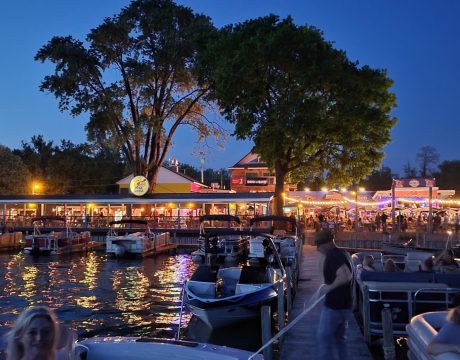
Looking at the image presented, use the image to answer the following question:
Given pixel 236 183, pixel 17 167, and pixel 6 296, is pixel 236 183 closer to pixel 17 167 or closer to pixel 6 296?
pixel 17 167

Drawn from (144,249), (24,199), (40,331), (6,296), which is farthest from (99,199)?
(40,331)

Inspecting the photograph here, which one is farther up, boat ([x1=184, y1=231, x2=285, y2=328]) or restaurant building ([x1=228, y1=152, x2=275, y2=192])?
restaurant building ([x1=228, y1=152, x2=275, y2=192])

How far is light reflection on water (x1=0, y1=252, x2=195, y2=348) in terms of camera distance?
50.8ft

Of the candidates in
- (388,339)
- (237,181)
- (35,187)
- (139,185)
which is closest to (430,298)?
(388,339)

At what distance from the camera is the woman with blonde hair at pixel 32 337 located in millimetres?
4062

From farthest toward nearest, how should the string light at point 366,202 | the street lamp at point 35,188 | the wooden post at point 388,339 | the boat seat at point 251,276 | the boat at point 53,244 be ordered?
the street lamp at point 35,188 < the string light at point 366,202 < the boat at point 53,244 < the boat seat at point 251,276 < the wooden post at point 388,339

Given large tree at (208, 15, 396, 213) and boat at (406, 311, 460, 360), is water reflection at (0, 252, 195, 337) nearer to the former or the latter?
boat at (406, 311, 460, 360)

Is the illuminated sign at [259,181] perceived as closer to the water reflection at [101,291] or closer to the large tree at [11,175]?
the large tree at [11,175]

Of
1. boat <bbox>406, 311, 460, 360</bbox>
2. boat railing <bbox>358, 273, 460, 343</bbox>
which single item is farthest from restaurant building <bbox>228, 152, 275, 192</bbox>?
boat <bbox>406, 311, 460, 360</bbox>

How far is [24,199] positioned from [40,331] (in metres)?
50.9

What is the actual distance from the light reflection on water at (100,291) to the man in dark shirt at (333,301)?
24.6 feet

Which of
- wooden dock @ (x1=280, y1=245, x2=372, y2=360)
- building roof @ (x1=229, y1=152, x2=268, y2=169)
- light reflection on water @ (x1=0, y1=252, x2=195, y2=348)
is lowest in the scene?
light reflection on water @ (x1=0, y1=252, x2=195, y2=348)

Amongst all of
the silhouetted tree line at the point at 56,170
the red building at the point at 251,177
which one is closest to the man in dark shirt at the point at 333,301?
the red building at the point at 251,177

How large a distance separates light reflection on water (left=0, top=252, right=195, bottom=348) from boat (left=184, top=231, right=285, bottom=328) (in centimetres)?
118
